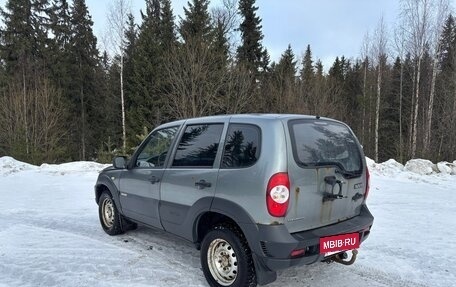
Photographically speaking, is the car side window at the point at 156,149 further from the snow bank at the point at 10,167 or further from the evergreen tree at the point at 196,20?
the evergreen tree at the point at 196,20

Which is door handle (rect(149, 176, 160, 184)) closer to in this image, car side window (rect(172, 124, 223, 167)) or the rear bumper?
car side window (rect(172, 124, 223, 167))

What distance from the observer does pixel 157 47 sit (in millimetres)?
28312

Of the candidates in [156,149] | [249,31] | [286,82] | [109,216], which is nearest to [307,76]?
[286,82]

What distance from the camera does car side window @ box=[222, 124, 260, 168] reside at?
11.1ft

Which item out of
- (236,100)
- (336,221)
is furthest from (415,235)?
(236,100)

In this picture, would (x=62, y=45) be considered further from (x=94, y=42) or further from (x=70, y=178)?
(x=70, y=178)

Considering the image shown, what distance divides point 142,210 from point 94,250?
0.91 metres

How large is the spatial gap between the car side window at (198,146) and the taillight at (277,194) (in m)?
0.84

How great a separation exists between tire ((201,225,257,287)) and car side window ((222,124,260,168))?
691 mm

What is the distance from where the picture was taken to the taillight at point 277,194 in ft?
10.3

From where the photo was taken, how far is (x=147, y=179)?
4664mm

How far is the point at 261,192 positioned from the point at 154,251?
2.42 m

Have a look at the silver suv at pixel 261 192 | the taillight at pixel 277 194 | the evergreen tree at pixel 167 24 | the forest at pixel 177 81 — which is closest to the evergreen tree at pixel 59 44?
the forest at pixel 177 81

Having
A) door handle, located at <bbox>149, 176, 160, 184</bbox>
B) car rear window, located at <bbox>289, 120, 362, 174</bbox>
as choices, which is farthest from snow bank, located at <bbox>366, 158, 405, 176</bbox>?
door handle, located at <bbox>149, 176, 160, 184</bbox>
